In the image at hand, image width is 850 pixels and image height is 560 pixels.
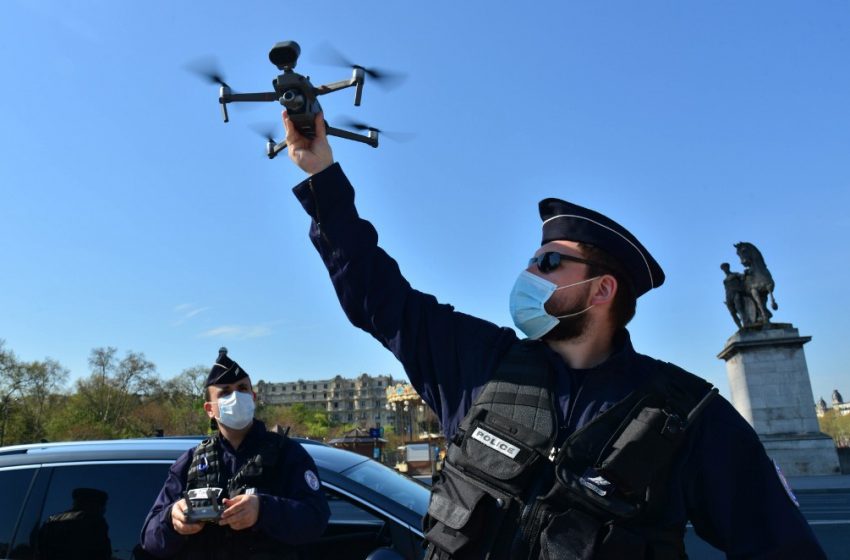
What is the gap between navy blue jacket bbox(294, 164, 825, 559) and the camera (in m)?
1.74

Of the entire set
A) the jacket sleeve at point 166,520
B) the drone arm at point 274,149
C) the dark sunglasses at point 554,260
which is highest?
the drone arm at point 274,149

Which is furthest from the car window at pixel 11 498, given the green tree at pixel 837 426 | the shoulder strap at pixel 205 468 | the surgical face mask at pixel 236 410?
the green tree at pixel 837 426

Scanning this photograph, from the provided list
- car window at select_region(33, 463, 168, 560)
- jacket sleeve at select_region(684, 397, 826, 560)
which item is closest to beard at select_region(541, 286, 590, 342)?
jacket sleeve at select_region(684, 397, 826, 560)

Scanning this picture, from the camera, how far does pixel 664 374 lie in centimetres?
192

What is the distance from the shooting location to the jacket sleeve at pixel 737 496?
1.70 m

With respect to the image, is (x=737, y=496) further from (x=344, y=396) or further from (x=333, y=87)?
(x=344, y=396)

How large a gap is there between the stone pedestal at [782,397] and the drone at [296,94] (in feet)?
76.9

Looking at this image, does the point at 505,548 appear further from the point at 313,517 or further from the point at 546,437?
the point at 313,517

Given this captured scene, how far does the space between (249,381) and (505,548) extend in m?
2.62

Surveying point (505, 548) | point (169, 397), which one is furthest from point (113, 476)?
point (169, 397)

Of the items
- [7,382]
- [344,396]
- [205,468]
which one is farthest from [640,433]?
[344,396]

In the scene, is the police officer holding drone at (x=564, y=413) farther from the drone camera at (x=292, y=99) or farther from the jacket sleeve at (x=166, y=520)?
the jacket sleeve at (x=166, y=520)

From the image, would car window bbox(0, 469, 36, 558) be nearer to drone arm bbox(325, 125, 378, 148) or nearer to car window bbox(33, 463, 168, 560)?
car window bbox(33, 463, 168, 560)

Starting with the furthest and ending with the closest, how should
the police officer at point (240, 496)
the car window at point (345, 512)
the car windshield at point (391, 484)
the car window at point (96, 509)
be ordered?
the car windshield at point (391, 484), the car window at point (345, 512), the car window at point (96, 509), the police officer at point (240, 496)
